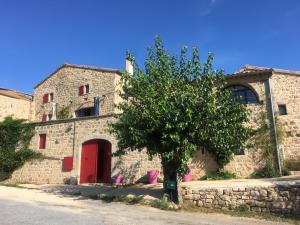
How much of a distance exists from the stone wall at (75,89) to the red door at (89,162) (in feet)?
16.2

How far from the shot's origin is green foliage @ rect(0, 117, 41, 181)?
2010cm

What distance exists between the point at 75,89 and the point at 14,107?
545cm

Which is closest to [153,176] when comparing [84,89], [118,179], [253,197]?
[118,179]

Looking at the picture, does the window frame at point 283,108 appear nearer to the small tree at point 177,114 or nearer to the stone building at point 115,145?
the stone building at point 115,145

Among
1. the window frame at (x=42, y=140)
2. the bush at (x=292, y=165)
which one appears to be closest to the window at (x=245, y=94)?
the bush at (x=292, y=165)

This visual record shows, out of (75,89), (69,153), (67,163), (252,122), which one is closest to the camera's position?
(252,122)

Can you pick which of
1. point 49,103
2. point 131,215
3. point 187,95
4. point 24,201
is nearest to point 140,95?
point 187,95

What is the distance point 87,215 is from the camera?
31.7 ft

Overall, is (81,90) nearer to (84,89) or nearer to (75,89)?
(84,89)

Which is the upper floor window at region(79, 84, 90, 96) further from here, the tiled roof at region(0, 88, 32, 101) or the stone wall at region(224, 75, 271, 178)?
the stone wall at region(224, 75, 271, 178)

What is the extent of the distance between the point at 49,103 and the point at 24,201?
16.3 m

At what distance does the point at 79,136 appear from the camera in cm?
1917

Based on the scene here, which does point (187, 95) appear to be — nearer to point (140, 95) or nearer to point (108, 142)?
point (140, 95)

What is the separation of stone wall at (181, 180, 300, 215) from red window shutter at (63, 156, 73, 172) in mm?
8689
